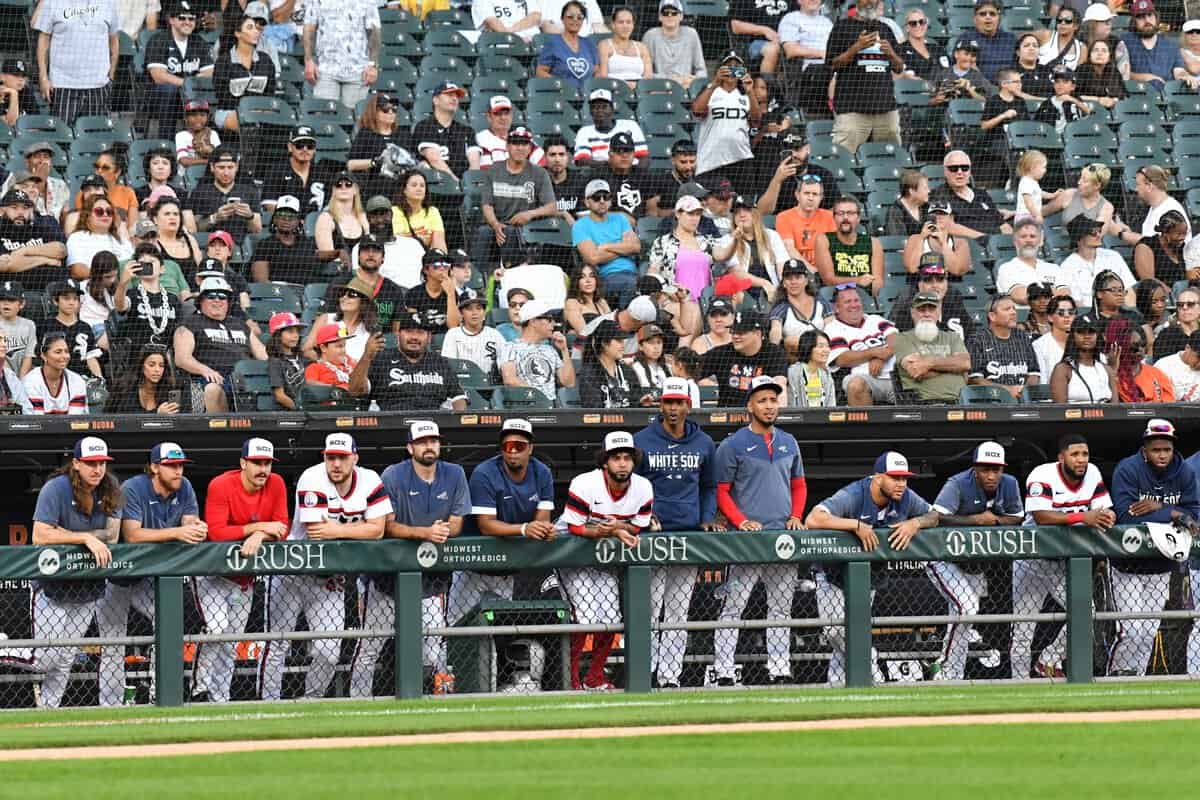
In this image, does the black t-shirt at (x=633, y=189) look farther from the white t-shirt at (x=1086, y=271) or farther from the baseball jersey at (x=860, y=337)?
the white t-shirt at (x=1086, y=271)

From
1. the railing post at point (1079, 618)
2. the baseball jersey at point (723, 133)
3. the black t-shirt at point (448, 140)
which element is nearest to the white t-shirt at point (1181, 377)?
the railing post at point (1079, 618)

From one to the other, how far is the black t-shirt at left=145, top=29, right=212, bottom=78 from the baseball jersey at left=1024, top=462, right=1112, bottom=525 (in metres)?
8.00

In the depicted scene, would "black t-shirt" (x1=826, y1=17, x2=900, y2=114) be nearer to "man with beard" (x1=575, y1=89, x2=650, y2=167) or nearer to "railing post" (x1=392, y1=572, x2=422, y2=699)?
"man with beard" (x1=575, y1=89, x2=650, y2=167)

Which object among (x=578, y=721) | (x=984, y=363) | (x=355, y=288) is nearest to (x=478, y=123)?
(x=355, y=288)

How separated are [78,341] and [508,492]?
3.35 m

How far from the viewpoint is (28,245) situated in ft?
46.1

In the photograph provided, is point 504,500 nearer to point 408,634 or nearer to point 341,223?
point 408,634

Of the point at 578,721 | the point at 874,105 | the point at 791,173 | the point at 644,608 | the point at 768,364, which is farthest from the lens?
the point at 874,105

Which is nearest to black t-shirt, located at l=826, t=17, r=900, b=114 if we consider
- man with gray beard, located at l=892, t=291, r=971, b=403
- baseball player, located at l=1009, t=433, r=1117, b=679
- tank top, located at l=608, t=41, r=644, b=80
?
tank top, located at l=608, t=41, r=644, b=80

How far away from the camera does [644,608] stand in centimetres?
1091

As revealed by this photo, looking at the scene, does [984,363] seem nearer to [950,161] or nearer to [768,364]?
[768,364]

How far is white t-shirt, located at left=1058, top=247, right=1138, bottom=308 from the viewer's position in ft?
51.7

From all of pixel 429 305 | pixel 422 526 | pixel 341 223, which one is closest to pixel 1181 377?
pixel 429 305

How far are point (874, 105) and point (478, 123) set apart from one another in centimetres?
349
